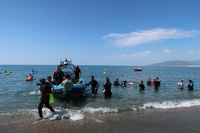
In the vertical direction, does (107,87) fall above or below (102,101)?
above

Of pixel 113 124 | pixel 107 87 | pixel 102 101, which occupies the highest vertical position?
pixel 107 87

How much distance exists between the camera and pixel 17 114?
622cm

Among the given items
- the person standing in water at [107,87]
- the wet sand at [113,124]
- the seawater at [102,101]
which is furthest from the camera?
the person standing in water at [107,87]

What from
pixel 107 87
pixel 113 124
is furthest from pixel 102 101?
pixel 113 124

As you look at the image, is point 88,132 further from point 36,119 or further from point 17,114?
point 17,114

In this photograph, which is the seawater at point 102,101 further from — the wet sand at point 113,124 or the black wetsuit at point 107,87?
the wet sand at point 113,124

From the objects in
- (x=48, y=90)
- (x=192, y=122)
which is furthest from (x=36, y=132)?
(x=192, y=122)

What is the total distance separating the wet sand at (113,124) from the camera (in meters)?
4.57

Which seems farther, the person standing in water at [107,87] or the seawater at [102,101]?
the person standing in water at [107,87]

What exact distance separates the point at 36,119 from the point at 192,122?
267 inches

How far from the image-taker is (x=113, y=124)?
503 cm

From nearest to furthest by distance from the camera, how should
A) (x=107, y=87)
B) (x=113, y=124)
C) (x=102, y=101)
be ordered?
(x=113, y=124), (x=102, y=101), (x=107, y=87)

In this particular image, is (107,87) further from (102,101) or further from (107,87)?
(102,101)

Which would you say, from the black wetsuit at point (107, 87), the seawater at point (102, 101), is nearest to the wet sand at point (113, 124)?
the seawater at point (102, 101)
